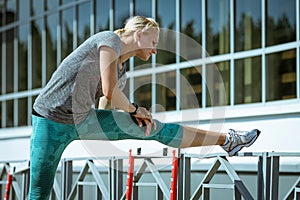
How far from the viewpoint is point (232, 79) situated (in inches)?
309

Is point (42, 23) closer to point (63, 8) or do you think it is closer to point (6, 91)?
point (63, 8)

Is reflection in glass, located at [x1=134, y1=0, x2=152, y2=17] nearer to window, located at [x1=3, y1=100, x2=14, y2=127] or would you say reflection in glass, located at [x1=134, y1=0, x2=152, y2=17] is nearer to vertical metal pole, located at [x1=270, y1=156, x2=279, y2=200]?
window, located at [x1=3, y1=100, x2=14, y2=127]

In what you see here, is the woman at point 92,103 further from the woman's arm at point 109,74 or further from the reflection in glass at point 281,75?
the reflection in glass at point 281,75

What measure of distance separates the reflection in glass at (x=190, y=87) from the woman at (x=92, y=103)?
373cm

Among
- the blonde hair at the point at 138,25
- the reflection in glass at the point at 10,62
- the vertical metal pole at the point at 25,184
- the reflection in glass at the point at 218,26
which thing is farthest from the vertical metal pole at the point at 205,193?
the reflection in glass at the point at 10,62

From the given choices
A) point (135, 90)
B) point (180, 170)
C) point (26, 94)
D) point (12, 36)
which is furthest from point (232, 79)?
point (12, 36)

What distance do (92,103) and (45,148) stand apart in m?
0.40

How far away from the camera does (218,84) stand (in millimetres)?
8242

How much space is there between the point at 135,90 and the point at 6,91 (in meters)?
3.55

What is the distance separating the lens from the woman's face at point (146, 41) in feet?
14.1

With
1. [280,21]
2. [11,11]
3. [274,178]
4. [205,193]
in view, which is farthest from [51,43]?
[274,178]

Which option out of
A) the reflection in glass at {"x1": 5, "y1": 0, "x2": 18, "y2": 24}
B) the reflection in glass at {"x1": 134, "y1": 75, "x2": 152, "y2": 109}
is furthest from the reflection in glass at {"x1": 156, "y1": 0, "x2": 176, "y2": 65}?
the reflection in glass at {"x1": 5, "y1": 0, "x2": 18, "y2": 24}

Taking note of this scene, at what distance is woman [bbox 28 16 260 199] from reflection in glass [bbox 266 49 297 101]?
2.95m

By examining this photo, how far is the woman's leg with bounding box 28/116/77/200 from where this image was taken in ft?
14.2
